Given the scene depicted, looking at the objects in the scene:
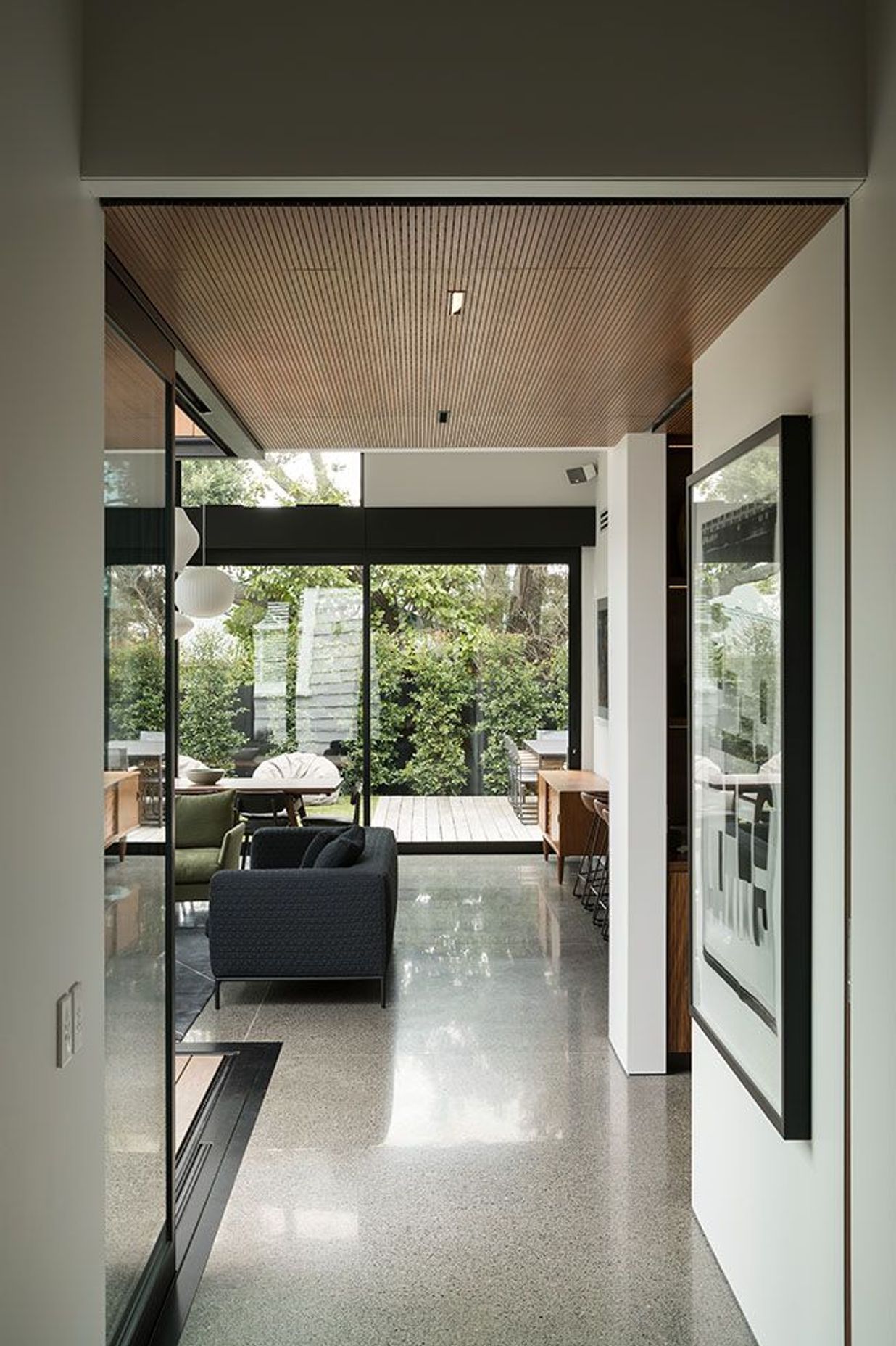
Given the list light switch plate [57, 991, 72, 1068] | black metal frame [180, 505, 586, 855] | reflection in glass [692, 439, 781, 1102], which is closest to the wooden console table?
black metal frame [180, 505, 586, 855]

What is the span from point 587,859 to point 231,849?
8.95ft

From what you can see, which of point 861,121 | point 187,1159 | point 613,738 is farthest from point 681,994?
point 861,121

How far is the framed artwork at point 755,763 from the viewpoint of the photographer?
2443 millimetres

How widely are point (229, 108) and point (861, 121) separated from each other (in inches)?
45.7

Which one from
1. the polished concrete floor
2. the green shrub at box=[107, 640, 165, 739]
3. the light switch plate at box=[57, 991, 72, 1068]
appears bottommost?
the polished concrete floor

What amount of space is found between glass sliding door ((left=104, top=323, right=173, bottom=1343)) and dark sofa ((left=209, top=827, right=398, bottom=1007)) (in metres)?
2.47

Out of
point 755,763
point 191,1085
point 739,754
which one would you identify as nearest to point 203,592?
point 191,1085

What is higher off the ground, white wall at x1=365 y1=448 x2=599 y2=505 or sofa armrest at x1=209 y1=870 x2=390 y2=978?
white wall at x1=365 y1=448 x2=599 y2=505

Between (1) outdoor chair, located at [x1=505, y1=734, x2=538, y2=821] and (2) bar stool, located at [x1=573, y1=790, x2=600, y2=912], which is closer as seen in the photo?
(2) bar stool, located at [x1=573, y1=790, x2=600, y2=912]

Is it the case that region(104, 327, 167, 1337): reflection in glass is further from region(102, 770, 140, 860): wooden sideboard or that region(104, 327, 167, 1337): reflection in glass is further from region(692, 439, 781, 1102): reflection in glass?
region(692, 439, 781, 1102): reflection in glass

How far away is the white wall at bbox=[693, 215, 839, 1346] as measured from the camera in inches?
89.9

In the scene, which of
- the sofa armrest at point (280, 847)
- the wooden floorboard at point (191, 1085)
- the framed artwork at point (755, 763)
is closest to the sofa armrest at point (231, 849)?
the sofa armrest at point (280, 847)

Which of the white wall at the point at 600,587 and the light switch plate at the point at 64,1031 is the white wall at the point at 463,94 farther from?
the white wall at the point at 600,587

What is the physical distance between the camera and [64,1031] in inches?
77.7
